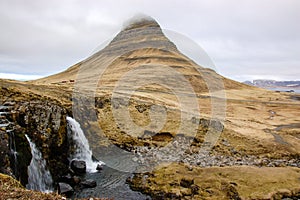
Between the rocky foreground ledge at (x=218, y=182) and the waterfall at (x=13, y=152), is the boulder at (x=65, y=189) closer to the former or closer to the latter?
the waterfall at (x=13, y=152)

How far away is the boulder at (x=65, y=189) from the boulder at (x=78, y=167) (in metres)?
4.02

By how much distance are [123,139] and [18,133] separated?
16993 millimetres

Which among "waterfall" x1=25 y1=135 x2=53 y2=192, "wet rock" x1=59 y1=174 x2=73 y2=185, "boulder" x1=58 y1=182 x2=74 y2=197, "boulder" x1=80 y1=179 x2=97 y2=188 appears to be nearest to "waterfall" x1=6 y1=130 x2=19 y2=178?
"waterfall" x1=25 y1=135 x2=53 y2=192

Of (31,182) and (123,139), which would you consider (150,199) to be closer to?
(31,182)

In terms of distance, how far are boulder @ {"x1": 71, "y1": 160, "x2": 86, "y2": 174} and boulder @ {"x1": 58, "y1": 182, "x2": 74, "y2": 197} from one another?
4018 mm

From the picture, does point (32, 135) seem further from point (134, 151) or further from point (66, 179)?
point (134, 151)

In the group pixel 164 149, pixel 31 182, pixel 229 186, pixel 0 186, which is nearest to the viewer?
pixel 0 186

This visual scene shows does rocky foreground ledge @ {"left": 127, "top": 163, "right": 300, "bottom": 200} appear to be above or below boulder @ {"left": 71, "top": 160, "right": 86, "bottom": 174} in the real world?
below

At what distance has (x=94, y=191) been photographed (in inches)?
905

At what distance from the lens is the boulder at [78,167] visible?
26942 mm

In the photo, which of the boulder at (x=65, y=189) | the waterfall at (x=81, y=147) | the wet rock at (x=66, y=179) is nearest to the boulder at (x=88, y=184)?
the wet rock at (x=66, y=179)

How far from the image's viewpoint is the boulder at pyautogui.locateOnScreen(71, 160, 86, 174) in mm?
26942

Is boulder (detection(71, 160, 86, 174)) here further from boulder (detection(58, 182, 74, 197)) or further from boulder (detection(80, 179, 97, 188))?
boulder (detection(58, 182, 74, 197))

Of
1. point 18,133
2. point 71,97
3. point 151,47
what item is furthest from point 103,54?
point 18,133
